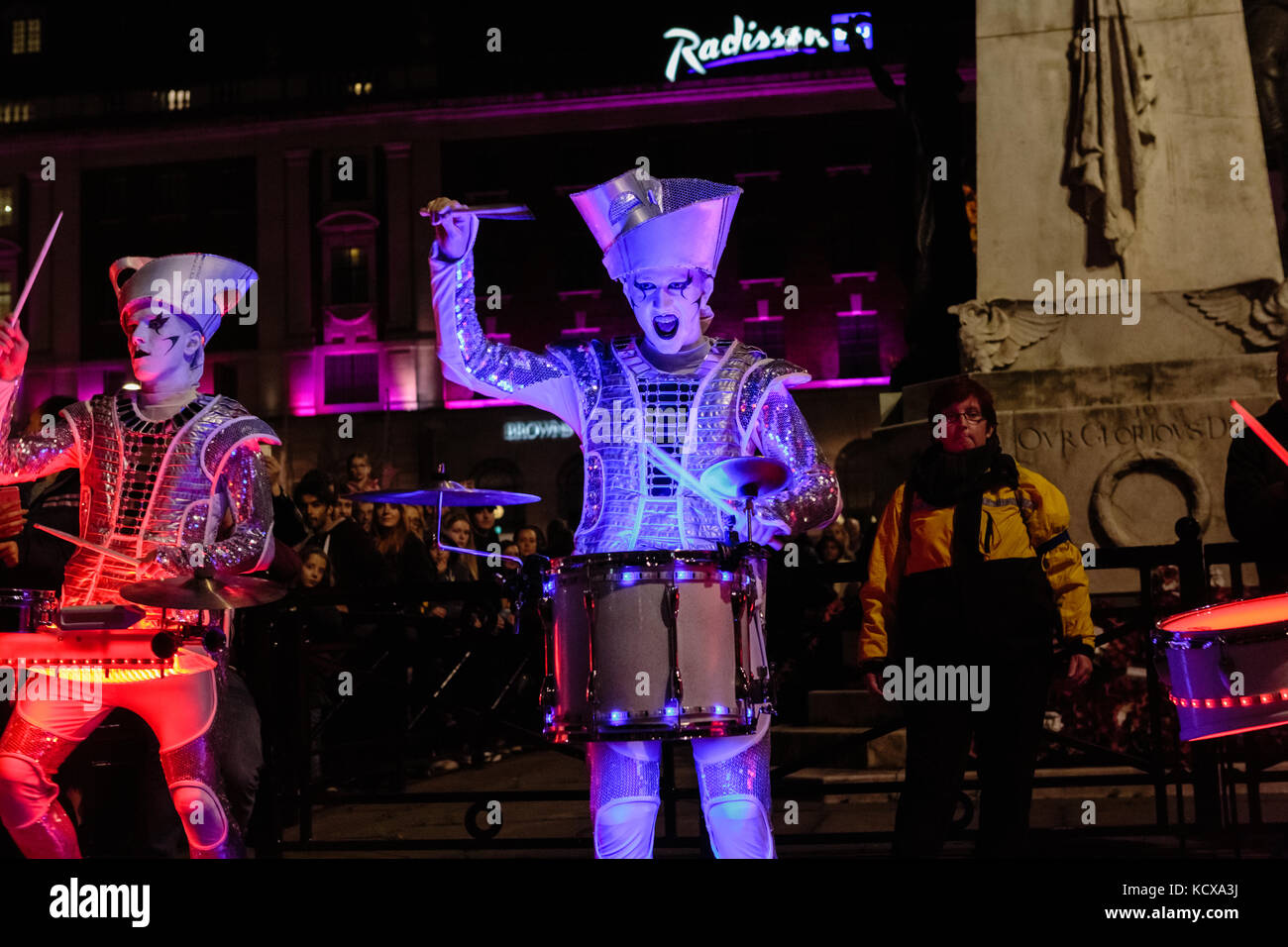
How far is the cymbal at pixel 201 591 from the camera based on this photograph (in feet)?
16.3

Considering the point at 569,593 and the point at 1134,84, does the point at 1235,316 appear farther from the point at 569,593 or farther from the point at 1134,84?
the point at 569,593

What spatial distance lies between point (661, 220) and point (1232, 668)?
2.28 m

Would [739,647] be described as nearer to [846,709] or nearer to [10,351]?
[10,351]

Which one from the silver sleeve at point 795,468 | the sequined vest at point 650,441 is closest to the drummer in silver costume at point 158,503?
the sequined vest at point 650,441

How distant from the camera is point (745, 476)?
4.71 meters

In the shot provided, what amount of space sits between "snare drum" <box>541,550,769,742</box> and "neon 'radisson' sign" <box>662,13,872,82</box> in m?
40.1

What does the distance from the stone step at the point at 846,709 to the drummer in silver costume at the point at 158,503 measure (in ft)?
14.5

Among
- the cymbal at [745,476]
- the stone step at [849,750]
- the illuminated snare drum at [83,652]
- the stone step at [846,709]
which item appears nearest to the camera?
the cymbal at [745,476]

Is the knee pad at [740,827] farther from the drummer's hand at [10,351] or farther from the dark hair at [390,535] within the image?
the dark hair at [390,535]

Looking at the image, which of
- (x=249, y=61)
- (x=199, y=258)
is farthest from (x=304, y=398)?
(x=199, y=258)

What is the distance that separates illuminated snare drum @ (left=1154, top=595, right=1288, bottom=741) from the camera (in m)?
4.45

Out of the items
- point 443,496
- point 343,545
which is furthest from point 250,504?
point 343,545

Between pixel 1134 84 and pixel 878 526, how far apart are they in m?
4.90
